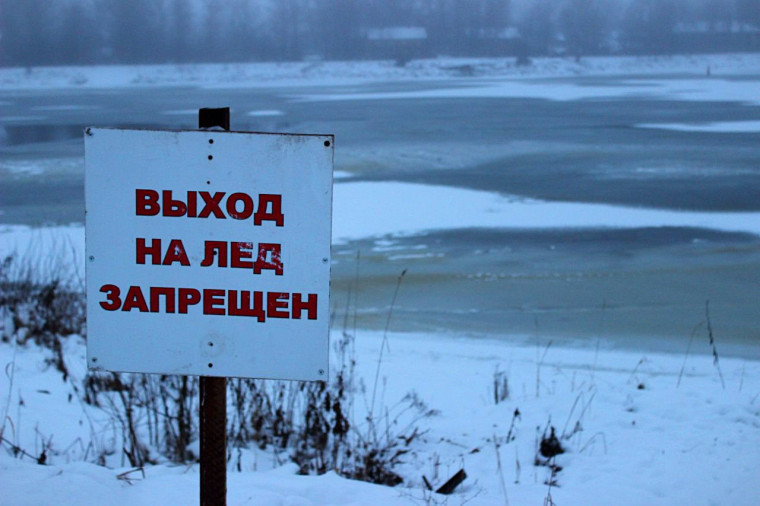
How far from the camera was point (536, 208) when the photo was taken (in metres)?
11.1

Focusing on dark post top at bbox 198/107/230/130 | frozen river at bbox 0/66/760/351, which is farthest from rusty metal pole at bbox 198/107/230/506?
frozen river at bbox 0/66/760/351

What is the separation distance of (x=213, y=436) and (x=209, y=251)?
1.79 feet

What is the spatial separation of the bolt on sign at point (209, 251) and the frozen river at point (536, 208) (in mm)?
4543

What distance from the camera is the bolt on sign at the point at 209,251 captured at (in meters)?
2.28

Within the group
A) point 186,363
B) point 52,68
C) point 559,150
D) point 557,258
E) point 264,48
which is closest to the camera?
point 186,363

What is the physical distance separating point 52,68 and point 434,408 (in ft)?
181

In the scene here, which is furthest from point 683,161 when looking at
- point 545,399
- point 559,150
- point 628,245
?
point 545,399

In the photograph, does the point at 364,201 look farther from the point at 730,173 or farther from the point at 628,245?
the point at 730,173

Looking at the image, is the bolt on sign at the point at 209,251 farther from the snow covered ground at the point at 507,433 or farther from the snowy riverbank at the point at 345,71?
the snowy riverbank at the point at 345,71

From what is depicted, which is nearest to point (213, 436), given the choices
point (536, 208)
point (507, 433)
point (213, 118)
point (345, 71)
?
point (213, 118)

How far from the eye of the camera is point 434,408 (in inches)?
190

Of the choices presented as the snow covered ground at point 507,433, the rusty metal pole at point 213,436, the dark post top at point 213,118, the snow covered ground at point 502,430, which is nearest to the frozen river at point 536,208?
the snow covered ground at point 502,430

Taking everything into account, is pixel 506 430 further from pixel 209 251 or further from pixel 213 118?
pixel 213 118

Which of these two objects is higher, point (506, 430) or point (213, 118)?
point (213, 118)
